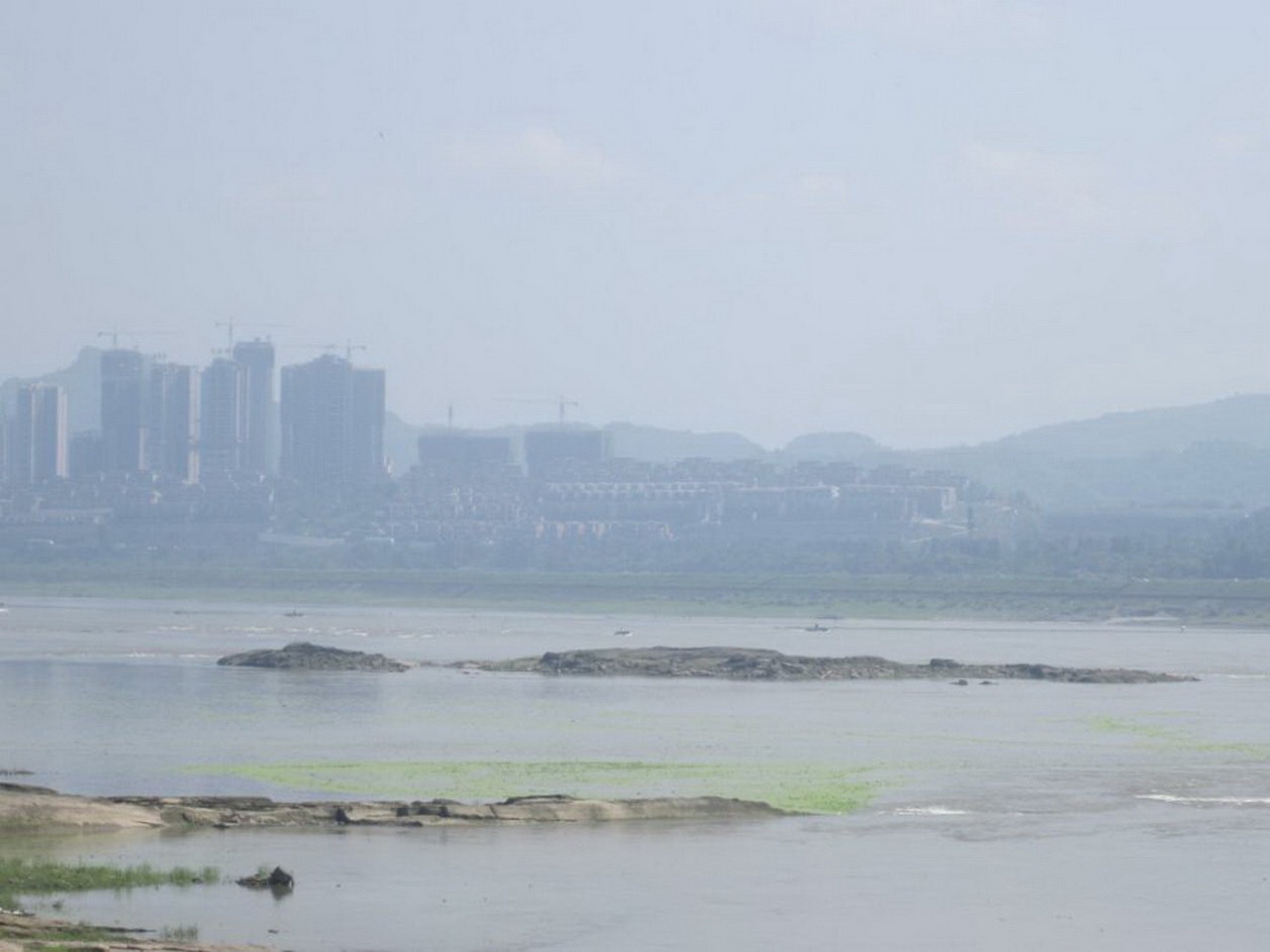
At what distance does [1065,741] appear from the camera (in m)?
61.1

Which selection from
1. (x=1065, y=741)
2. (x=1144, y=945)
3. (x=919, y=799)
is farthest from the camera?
(x=1065, y=741)

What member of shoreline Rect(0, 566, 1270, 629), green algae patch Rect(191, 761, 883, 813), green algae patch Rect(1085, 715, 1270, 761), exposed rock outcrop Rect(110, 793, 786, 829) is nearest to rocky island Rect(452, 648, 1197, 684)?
green algae patch Rect(1085, 715, 1270, 761)

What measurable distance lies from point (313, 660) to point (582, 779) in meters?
42.8

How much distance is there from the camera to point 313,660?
90.7 metres

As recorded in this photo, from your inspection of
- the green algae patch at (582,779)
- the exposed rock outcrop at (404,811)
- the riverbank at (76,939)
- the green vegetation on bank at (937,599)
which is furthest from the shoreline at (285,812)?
the green vegetation on bank at (937,599)

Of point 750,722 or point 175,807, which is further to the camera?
point 750,722

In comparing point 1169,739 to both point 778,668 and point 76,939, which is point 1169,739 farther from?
point 76,939

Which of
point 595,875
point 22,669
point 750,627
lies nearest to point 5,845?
point 595,875

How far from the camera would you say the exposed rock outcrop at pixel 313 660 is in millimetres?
89312

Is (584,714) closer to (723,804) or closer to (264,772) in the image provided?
(264,772)

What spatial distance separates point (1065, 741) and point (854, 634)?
75733mm

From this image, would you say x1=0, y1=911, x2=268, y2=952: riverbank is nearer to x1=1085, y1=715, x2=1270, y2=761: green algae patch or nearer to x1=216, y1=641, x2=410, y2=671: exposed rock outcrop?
x1=1085, y1=715, x2=1270, y2=761: green algae patch

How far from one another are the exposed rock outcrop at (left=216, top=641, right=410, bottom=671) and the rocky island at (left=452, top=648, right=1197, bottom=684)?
3240 millimetres

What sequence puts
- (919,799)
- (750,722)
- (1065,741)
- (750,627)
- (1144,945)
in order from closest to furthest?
1. (1144,945)
2. (919,799)
3. (1065,741)
4. (750,722)
5. (750,627)
